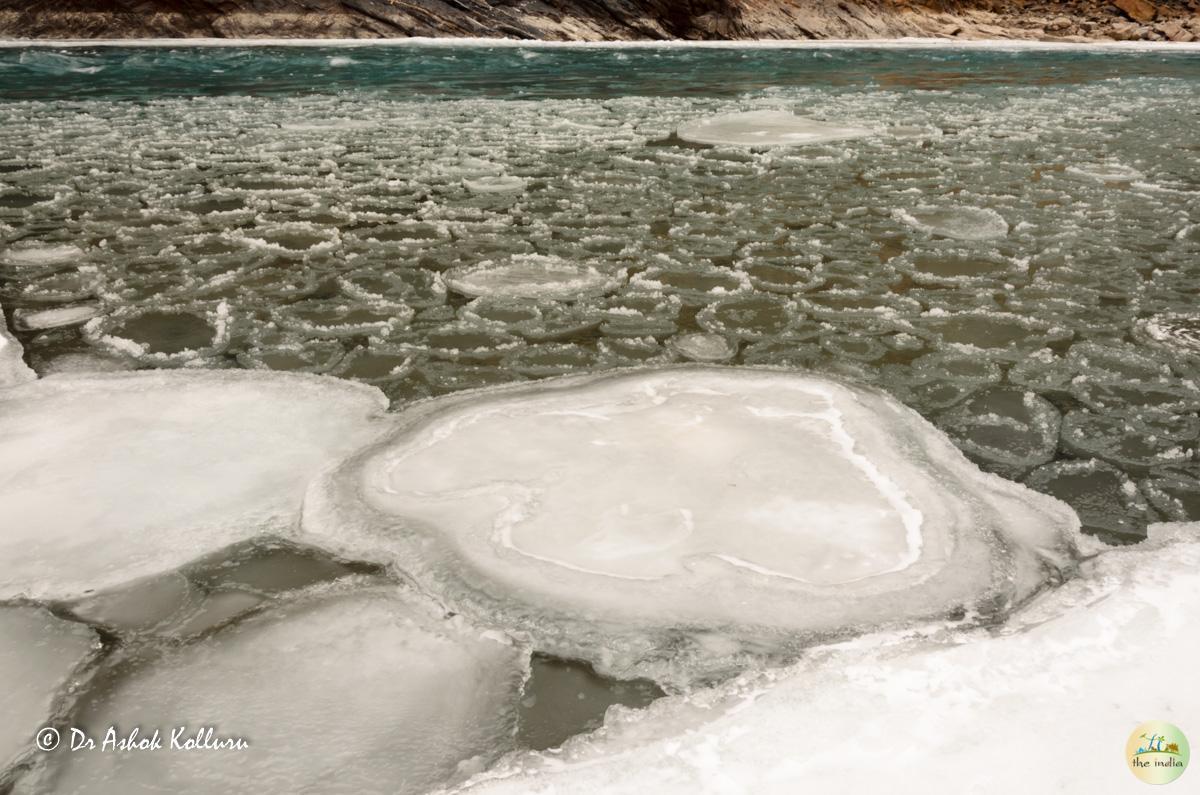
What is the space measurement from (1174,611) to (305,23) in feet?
62.9

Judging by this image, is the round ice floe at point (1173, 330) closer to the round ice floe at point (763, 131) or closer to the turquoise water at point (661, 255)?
the turquoise water at point (661, 255)

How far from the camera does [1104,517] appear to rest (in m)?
1.85

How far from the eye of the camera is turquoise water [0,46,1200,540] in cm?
250

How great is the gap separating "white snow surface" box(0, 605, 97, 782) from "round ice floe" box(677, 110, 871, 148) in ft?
18.4

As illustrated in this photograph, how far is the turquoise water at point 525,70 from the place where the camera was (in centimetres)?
1007

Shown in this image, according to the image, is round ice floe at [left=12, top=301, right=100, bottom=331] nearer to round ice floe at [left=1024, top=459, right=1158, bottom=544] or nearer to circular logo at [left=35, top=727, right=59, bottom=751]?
circular logo at [left=35, top=727, right=59, bottom=751]

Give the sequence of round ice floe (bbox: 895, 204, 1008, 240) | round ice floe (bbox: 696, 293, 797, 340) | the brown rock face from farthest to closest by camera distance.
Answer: the brown rock face
round ice floe (bbox: 895, 204, 1008, 240)
round ice floe (bbox: 696, 293, 797, 340)

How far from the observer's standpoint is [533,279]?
11.1ft

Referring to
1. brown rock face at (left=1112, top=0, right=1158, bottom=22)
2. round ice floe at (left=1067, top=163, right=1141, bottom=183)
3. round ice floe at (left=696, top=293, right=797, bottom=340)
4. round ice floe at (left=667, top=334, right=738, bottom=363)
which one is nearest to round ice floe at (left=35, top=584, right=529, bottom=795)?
round ice floe at (left=667, top=334, right=738, bottom=363)

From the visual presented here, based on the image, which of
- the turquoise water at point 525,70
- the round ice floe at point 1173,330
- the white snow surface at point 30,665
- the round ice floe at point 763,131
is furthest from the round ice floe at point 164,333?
the turquoise water at point 525,70

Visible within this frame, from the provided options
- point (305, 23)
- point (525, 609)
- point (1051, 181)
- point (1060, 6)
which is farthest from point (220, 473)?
point (1060, 6)

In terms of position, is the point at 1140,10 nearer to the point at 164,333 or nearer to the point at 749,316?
the point at 749,316

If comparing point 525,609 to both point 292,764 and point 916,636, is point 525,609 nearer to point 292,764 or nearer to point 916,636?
point 292,764

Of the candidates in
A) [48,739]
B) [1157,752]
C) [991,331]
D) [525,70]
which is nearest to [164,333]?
[48,739]
